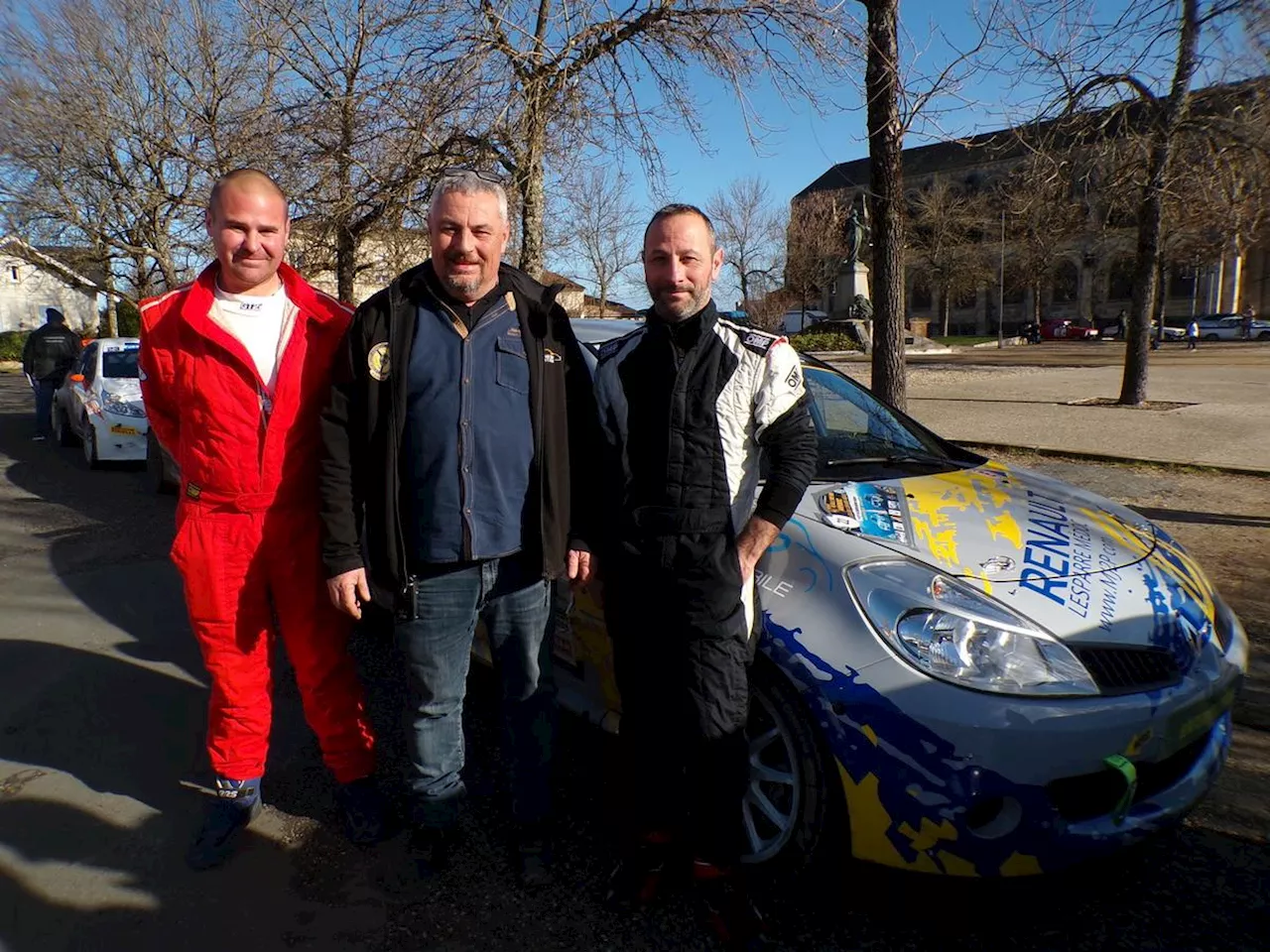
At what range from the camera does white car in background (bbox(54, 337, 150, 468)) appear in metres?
10.0

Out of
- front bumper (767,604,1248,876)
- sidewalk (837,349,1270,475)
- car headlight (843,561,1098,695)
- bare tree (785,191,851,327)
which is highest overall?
bare tree (785,191,851,327)

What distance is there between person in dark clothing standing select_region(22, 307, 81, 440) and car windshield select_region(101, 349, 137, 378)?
2.95 m

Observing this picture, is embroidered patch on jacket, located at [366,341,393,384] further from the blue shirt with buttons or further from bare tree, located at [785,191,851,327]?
bare tree, located at [785,191,851,327]

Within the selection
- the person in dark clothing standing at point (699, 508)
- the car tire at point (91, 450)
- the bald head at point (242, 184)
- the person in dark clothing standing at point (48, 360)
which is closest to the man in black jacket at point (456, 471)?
the person in dark clothing standing at point (699, 508)

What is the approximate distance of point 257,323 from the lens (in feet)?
8.81

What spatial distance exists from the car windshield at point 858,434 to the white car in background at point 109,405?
8.57 m

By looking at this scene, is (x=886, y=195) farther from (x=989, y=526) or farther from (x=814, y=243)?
(x=814, y=243)

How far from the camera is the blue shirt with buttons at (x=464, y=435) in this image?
94.4 inches

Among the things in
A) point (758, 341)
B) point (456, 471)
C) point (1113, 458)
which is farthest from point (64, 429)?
point (1113, 458)

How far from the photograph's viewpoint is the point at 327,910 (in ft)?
8.09

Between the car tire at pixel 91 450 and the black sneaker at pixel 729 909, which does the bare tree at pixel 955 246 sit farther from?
the black sneaker at pixel 729 909

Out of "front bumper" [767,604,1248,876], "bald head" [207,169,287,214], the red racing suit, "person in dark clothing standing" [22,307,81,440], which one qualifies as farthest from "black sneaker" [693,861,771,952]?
"person in dark clothing standing" [22,307,81,440]

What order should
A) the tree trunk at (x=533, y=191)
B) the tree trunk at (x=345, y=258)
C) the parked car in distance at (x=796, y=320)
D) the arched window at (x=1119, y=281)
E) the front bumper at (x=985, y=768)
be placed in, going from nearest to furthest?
1. the front bumper at (x=985, y=768)
2. the tree trunk at (x=533, y=191)
3. the tree trunk at (x=345, y=258)
4. the parked car in distance at (x=796, y=320)
5. the arched window at (x=1119, y=281)

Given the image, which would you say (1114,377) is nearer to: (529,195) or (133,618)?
(529,195)
